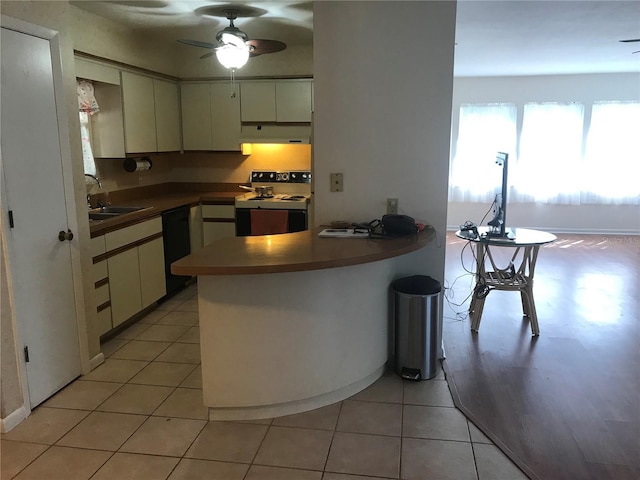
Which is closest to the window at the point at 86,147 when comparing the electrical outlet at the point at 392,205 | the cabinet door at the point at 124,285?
the cabinet door at the point at 124,285

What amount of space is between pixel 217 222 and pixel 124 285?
155 centimetres

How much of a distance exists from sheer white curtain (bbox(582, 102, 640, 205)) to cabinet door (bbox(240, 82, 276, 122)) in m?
5.43

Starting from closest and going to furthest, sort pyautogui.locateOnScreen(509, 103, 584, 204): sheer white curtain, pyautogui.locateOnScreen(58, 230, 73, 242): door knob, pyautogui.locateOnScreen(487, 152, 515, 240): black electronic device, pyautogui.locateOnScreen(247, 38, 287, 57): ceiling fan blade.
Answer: pyautogui.locateOnScreen(58, 230, 73, 242): door knob
pyautogui.locateOnScreen(247, 38, 287, 57): ceiling fan blade
pyautogui.locateOnScreen(487, 152, 515, 240): black electronic device
pyautogui.locateOnScreen(509, 103, 584, 204): sheer white curtain

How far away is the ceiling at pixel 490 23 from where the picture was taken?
12.8ft

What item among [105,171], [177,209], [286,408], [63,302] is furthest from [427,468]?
[105,171]

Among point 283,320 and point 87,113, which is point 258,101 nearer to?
point 87,113

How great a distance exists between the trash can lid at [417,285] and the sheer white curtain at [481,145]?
5.44 metres

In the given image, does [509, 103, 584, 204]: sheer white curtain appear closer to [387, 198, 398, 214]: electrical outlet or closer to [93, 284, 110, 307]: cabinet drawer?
[387, 198, 398, 214]: electrical outlet

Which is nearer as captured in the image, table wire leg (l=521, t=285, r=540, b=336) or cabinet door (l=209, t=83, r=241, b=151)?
table wire leg (l=521, t=285, r=540, b=336)

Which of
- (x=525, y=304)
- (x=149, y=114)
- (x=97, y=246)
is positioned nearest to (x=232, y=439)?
(x=97, y=246)

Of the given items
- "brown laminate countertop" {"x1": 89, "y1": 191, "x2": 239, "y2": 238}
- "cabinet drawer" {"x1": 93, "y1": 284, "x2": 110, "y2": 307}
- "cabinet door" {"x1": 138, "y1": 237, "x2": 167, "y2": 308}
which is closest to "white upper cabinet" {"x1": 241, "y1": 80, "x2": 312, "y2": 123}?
"brown laminate countertop" {"x1": 89, "y1": 191, "x2": 239, "y2": 238}

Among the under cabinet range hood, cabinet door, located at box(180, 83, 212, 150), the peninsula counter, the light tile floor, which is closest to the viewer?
the light tile floor

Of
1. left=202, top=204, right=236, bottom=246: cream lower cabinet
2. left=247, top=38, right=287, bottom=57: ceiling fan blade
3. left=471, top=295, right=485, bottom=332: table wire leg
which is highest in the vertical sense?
left=247, top=38, right=287, bottom=57: ceiling fan blade

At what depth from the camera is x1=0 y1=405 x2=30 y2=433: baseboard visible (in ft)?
8.54
